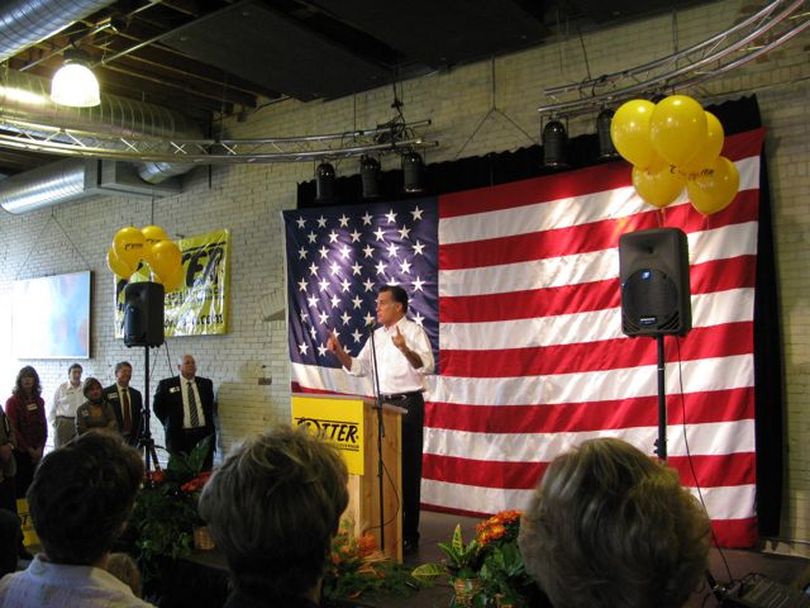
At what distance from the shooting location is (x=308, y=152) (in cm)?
691

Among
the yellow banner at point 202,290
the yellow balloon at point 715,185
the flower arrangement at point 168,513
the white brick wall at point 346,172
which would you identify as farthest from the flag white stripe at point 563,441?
the yellow banner at point 202,290

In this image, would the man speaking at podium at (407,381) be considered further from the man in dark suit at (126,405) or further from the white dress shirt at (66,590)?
the man in dark suit at (126,405)

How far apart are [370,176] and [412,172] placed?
0.45 metres

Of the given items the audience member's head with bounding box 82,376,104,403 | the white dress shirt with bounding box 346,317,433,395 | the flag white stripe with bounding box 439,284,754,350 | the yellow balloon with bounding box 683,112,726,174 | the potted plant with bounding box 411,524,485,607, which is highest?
the yellow balloon with bounding box 683,112,726,174

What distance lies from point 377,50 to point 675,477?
5998 mm

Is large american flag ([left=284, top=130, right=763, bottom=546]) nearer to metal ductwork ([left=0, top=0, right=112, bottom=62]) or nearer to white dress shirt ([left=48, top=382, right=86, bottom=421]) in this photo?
white dress shirt ([left=48, top=382, right=86, bottom=421])

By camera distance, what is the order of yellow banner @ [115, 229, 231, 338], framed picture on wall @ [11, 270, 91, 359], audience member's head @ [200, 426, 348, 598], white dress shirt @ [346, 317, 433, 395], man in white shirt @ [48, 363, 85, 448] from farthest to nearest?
framed picture on wall @ [11, 270, 91, 359] → yellow banner @ [115, 229, 231, 338] → man in white shirt @ [48, 363, 85, 448] → white dress shirt @ [346, 317, 433, 395] → audience member's head @ [200, 426, 348, 598]

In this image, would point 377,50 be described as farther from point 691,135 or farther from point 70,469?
point 70,469

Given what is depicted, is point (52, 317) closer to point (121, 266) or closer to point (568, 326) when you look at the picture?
point (121, 266)

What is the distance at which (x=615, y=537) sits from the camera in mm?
1008

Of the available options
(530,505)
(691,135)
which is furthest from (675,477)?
(691,135)

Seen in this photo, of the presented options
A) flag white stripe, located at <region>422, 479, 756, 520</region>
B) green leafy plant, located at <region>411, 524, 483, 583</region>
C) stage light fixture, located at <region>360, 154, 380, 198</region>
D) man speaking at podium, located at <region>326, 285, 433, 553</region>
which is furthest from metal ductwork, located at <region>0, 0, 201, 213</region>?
flag white stripe, located at <region>422, 479, 756, 520</region>

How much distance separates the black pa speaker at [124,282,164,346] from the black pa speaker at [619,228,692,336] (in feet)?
12.1

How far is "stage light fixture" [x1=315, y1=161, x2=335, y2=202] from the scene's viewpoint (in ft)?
21.7
